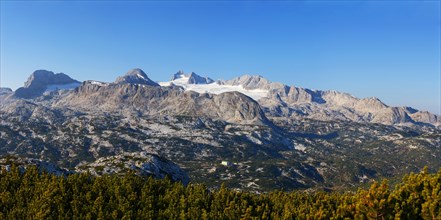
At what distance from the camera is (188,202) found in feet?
294

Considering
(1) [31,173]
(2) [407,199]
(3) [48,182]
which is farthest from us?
(1) [31,173]

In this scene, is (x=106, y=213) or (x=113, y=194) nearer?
(x=106, y=213)

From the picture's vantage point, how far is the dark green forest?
56781 mm

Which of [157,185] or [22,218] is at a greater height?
[157,185]

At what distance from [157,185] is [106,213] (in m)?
28.6

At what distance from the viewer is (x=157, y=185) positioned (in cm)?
10744

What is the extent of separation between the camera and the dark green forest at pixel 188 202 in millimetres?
56781

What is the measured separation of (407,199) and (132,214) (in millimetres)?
53531

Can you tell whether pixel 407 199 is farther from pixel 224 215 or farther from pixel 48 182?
pixel 48 182

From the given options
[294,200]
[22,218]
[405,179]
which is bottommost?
[22,218]

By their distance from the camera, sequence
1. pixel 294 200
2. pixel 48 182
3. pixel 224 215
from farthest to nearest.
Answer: pixel 48 182
pixel 294 200
pixel 224 215

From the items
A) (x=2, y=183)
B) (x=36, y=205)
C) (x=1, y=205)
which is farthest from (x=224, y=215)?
(x=2, y=183)

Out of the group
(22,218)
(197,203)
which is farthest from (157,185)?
(22,218)

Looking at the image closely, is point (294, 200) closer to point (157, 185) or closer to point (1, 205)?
point (157, 185)
